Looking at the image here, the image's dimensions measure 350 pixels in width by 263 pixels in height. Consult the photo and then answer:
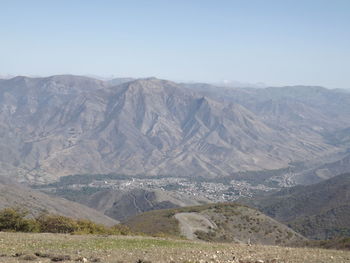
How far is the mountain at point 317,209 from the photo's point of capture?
104m

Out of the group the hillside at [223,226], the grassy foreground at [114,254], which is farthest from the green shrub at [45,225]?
the hillside at [223,226]

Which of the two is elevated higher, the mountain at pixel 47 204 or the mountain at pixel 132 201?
the mountain at pixel 47 204

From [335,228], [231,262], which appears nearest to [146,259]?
[231,262]

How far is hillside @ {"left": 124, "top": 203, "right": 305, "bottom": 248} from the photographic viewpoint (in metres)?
63.8

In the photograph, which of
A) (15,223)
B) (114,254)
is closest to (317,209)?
(15,223)

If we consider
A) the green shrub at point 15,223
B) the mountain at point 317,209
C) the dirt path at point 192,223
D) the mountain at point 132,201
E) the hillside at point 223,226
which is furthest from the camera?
the mountain at point 132,201

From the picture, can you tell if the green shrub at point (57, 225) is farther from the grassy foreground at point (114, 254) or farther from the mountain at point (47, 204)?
the mountain at point (47, 204)

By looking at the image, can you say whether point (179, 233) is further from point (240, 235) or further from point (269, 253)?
point (269, 253)

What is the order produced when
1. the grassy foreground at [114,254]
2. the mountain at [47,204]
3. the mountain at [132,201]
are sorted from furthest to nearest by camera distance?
the mountain at [132,201] < the mountain at [47,204] < the grassy foreground at [114,254]

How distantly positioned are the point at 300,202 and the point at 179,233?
99.8 meters

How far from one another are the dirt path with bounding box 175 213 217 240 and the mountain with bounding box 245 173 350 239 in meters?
35.9

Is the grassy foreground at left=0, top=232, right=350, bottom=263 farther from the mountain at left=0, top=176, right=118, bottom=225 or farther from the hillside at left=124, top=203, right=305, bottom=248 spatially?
the mountain at left=0, top=176, right=118, bottom=225

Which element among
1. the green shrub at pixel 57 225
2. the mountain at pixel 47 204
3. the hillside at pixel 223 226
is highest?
the green shrub at pixel 57 225

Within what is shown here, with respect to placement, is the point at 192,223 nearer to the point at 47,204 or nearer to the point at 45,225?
the point at 45,225
